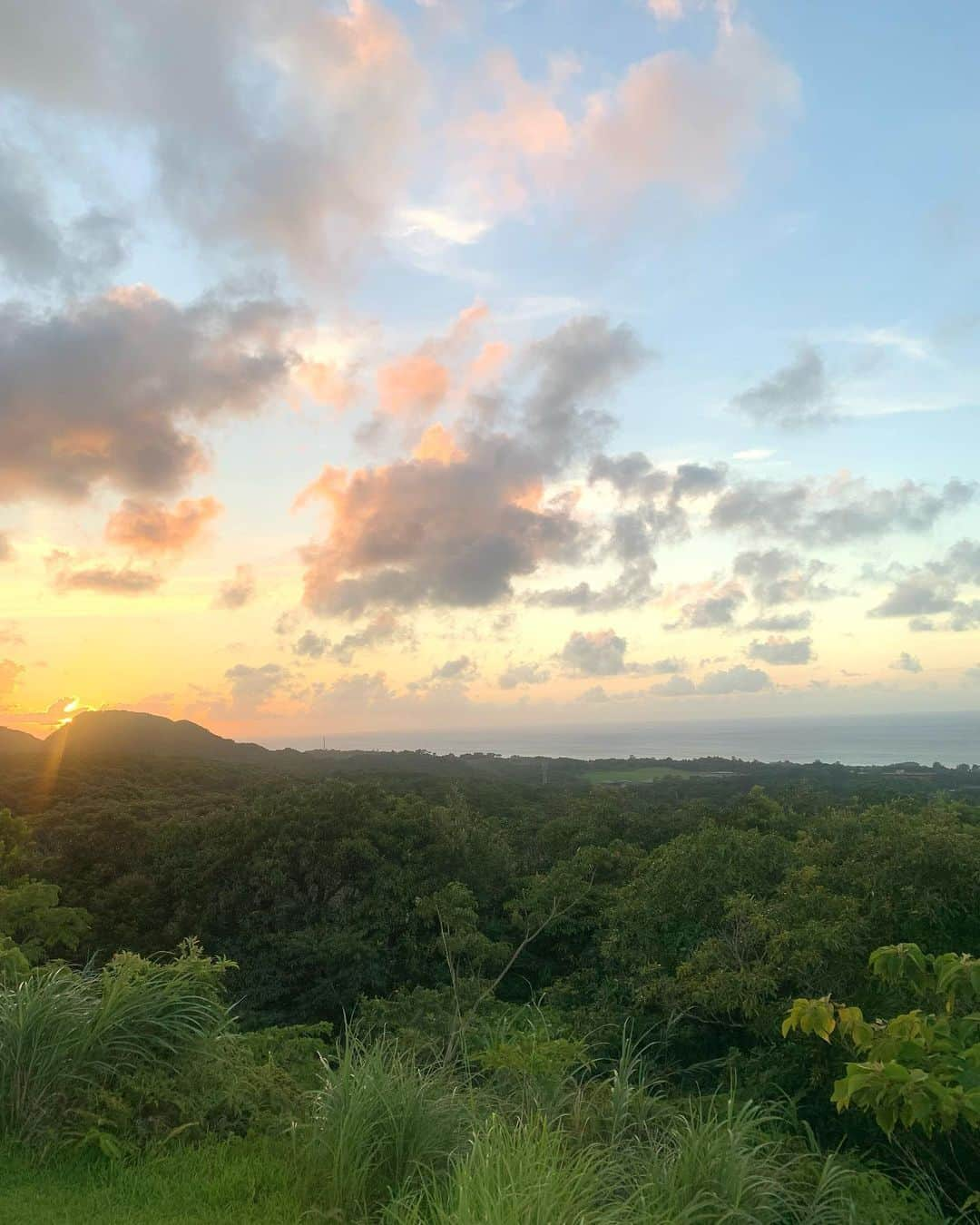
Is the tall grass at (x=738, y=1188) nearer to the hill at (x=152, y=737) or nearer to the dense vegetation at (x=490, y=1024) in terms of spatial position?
the dense vegetation at (x=490, y=1024)

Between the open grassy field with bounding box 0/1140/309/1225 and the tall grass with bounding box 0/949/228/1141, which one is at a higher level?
the tall grass with bounding box 0/949/228/1141

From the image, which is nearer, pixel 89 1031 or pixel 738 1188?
pixel 738 1188

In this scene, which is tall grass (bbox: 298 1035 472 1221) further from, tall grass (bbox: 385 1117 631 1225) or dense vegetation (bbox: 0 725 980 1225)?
tall grass (bbox: 385 1117 631 1225)

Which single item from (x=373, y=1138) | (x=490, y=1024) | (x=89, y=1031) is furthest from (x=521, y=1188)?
(x=490, y=1024)

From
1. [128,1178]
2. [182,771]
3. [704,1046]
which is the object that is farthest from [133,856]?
[182,771]

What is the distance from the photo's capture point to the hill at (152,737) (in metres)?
71.6

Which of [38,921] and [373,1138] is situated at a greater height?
[373,1138]

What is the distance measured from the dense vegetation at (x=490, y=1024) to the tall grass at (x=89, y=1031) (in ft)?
0.06

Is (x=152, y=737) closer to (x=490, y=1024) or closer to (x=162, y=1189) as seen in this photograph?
(x=490, y=1024)

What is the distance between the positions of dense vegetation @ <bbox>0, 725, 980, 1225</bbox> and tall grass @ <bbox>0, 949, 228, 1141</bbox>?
0.02 meters

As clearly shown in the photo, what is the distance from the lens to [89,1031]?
5945 millimetres

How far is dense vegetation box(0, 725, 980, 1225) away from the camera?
4.77m

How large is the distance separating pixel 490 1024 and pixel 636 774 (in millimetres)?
61360

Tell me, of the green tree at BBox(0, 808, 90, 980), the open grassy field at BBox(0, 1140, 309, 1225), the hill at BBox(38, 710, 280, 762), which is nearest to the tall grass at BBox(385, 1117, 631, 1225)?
the open grassy field at BBox(0, 1140, 309, 1225)
